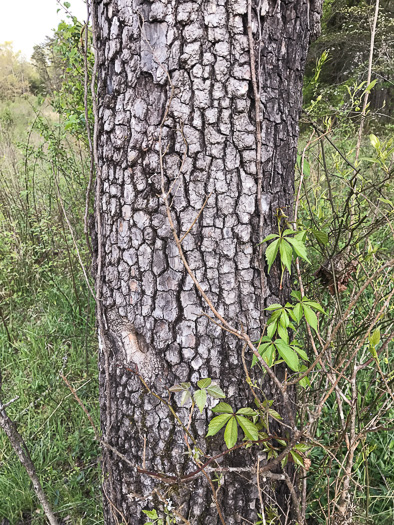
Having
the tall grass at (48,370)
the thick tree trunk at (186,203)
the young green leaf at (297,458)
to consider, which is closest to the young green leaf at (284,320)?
the thick tree trunk at (186,203)

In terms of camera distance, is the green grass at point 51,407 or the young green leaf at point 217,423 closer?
the young green leaf at point 217,423

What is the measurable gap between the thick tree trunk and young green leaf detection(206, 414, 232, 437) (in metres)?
0.11

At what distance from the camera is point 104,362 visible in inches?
50.5

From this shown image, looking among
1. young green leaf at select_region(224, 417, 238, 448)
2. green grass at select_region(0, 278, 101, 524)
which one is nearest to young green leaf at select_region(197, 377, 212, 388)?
young green leaf at select_region(224, 417, 238, 448)

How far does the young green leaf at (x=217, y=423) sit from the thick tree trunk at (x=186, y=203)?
0.11 meters

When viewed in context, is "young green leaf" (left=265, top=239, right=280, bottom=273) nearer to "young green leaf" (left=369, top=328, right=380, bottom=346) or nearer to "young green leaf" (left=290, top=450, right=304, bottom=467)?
"young green leaf" (left=369, top=328, right=380, bottom=346)

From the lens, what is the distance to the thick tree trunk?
1.01 meters

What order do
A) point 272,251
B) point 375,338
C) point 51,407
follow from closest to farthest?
point 375,338, point 272,251, point 51,407

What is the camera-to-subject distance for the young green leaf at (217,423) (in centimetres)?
104

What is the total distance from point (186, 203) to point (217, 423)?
2.09 ft

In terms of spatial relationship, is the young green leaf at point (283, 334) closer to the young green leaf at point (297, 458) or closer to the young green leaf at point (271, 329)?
the young green leaf at point (271, 329)

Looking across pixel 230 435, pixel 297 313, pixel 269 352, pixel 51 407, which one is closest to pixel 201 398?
pixel 230 435

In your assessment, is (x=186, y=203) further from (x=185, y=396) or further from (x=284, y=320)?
(x=185, y=396)

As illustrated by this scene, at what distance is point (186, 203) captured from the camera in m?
1.07
